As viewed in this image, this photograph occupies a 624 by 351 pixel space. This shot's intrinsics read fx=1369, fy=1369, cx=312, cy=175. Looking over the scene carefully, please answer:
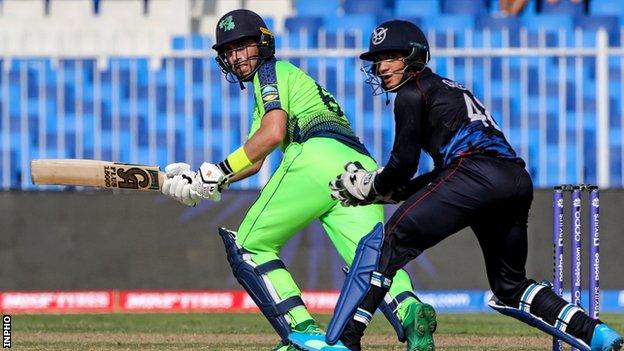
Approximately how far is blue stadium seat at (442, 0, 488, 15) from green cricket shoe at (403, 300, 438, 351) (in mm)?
10787

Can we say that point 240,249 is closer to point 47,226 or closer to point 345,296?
point 345,296

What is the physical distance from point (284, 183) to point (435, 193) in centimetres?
100

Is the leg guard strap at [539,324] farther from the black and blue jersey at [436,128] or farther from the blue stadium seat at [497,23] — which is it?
the blue stadium seat at [497,23]

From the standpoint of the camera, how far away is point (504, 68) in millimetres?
14180

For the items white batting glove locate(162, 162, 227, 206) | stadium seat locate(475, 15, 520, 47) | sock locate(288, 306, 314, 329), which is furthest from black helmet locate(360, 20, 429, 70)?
stadium seat locate(475, 15, 520, 47)

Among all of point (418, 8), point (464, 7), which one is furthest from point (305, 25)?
point (464, 7)

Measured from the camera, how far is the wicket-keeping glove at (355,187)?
667 cm

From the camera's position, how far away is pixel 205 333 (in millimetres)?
10195

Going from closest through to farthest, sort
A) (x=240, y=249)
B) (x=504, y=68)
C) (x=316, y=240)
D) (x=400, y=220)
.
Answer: (x=400, y=220)
(x=240, y=249)
(x=316, y=240)
(x=504, y=68)

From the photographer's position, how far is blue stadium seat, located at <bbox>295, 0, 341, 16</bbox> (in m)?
17.6

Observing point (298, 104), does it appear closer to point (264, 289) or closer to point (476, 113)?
point (264, 289)

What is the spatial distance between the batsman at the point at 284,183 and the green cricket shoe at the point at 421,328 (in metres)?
0.15

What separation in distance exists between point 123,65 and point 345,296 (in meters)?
8.82

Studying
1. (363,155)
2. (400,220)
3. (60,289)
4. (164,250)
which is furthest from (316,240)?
(400,220)
